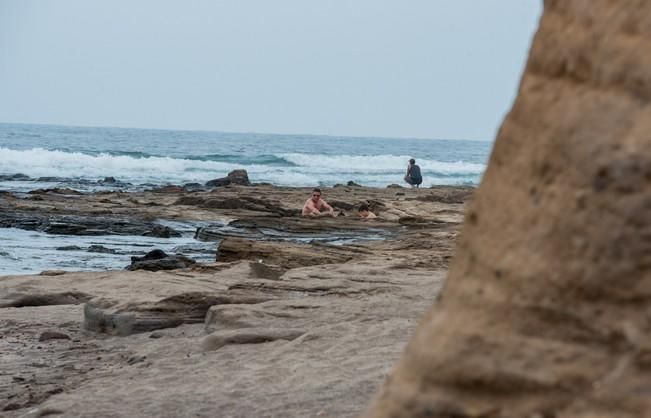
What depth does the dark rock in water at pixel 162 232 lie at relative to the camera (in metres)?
20.0

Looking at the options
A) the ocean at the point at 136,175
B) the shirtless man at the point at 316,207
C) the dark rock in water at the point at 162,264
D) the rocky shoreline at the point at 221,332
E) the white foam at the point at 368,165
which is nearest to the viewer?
the rocky shoreline at the point at 221,332

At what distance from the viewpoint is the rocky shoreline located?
598 cm

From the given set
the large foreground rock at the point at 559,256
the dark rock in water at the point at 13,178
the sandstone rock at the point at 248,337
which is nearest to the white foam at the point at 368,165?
the dark rock in water at the point at 13,178

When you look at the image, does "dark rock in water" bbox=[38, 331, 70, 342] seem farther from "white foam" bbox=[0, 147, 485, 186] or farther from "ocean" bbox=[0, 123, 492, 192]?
"white foam" bbox=[0, 147, 485, 186]

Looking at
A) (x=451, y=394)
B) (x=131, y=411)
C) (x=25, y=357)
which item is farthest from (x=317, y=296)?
(x=451, y=394)

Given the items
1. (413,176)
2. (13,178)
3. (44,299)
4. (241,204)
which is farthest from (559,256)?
(13,178)

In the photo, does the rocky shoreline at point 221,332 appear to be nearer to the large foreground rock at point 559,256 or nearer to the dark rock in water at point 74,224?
the large foreground rock at point 559,256

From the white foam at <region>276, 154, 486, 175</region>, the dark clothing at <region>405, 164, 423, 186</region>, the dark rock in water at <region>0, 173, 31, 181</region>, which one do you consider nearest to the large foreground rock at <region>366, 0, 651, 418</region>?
the dark clothing at <region>405, 164, 423, 186</region>

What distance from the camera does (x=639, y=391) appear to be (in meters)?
2.30

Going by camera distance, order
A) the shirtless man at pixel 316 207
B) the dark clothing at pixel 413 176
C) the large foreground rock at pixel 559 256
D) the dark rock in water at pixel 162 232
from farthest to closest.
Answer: the dark clothing at pixel 413 176, the shirtless man at pixel 316 207, the dark rock in water at pixel 162 232, the large foreground rock at pixel 559 256

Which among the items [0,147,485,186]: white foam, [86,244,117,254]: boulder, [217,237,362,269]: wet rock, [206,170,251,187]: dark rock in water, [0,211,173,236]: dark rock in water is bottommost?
[0,147,485,186]: white foam

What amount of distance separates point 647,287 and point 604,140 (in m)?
0.32

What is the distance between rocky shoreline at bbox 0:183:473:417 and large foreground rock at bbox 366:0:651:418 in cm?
266

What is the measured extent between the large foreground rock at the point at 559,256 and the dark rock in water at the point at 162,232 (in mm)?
17587
